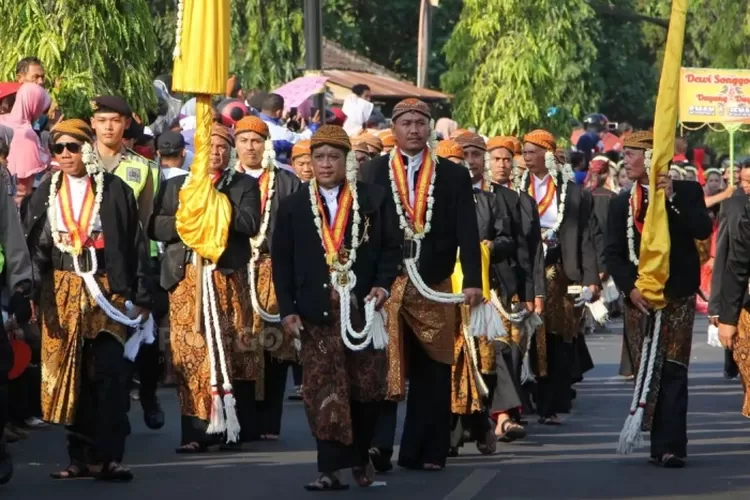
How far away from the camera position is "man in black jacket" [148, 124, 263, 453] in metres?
13.1

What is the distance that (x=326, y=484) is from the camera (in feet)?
36.6

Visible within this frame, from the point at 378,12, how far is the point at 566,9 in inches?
787

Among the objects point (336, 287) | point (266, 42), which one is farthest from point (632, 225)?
point (266, 42)

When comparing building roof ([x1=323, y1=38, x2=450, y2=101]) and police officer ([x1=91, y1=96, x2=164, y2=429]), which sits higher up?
building roof ([x1=323, y1=38, x2=450, y2=101])

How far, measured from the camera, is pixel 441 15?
55250mm

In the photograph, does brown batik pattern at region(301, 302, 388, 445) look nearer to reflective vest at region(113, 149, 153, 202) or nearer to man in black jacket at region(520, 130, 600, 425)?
reflective vest at region(113, 149, 153, 202)

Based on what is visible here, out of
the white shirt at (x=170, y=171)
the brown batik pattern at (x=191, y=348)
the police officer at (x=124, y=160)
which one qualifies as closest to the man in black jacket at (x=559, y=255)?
Result: the white shirt at (x=170, y=171)

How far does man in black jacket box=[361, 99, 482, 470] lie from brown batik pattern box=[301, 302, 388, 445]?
17.9 inches

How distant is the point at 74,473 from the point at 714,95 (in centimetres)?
2780

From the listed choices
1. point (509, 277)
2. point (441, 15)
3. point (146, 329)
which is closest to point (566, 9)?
point (441, 15)

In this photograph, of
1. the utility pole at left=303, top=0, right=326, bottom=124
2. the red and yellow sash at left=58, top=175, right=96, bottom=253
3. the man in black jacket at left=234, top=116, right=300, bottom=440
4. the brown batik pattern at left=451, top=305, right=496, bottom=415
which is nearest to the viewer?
the red and yellow sash at left=58, top=175, right=96, bottom=253

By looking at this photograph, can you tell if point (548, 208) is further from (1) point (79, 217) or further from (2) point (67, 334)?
(2) point (67, 334)

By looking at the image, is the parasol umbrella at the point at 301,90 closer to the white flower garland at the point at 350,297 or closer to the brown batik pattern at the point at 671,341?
the brown batik pattern at the point at 671,341

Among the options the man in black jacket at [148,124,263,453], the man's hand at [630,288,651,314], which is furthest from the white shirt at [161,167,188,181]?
the man's hand at [630,288,651,314]
